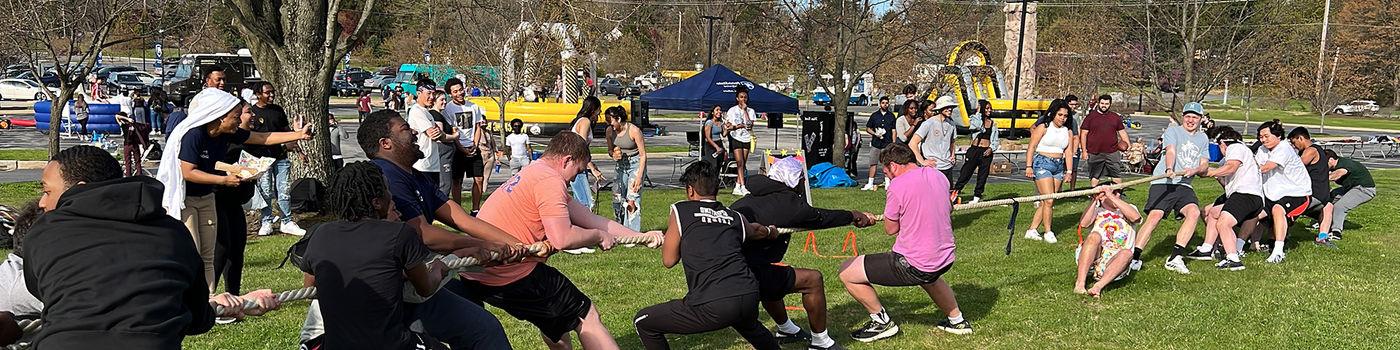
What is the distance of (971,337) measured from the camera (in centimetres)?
823

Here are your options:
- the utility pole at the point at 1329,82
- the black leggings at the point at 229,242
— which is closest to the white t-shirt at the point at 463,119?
the black leggings at the point at 229,242

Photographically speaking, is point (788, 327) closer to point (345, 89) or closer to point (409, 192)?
point (409, 192)

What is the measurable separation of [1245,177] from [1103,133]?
10.8ft

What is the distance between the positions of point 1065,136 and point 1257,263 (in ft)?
8.09

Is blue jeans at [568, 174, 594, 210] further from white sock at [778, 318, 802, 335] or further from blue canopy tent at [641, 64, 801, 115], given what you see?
blue canopy tent at [641, 64, 801, 115]

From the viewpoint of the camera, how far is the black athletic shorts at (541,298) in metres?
6.09

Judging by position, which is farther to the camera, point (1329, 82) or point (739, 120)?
point (1329, 82)

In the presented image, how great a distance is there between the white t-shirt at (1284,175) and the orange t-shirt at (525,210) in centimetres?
802

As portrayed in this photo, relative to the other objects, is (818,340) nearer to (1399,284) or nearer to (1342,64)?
(1399,284)

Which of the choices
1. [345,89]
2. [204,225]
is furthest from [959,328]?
[345,89]

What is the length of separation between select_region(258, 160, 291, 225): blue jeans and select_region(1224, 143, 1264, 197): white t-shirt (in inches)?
395

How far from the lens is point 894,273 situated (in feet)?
25.4

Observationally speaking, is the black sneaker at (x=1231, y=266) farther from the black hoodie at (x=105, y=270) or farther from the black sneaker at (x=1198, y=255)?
the black hoodie at (x=105, y=270)

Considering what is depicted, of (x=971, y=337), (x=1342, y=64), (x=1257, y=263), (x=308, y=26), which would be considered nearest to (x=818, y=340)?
(x=971, y=337)
